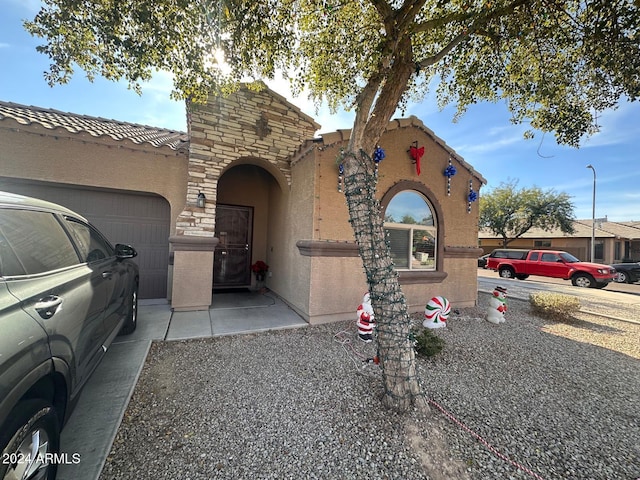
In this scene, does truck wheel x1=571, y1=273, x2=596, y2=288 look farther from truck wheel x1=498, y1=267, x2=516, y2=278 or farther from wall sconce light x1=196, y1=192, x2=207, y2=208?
wall sconce light x1=196, y1=192, x2=207, y2=208

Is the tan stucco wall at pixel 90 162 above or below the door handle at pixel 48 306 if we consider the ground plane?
above

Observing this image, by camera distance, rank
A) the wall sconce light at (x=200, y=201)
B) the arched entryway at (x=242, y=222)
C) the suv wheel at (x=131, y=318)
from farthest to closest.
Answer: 1. the arched entryway at (x=242, y=222)
2. the wall sconce light at (x=200, y=201)
3. the suv wheel at (x=131, y=318)

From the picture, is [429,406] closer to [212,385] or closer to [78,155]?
[212,385]

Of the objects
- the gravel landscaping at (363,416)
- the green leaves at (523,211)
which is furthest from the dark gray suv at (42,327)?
the green leaves at (523,211)

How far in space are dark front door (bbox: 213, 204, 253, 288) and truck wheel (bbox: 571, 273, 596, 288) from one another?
15368 mm

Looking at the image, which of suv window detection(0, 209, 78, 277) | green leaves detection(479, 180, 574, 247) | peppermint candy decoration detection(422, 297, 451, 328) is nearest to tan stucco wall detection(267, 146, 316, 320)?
peppermint candy decoration detection(422, 297, 451, 328)

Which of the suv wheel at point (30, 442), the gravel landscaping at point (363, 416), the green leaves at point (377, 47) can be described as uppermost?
the green leaves at point (377, 47)

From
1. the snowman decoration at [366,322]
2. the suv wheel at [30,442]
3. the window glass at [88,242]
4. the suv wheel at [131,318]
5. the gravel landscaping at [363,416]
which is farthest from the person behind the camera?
the snowman decoration at [366,322]

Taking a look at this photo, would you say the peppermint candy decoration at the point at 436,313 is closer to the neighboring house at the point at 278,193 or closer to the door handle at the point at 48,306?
the neighboring house at the point at 278,193

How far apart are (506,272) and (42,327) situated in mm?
18786

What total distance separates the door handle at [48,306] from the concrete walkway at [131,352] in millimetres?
1126

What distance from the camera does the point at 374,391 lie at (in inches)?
110

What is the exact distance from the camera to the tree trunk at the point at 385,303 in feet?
8.07

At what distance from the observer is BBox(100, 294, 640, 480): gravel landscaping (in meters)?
1.91
